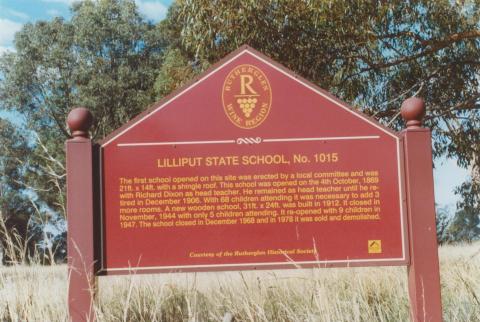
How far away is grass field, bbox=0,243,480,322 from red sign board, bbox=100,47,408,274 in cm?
27

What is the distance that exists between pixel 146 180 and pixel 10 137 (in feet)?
74.4

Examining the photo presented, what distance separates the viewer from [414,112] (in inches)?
170

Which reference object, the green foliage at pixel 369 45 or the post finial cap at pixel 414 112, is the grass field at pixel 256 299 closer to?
the post finial cap at pixel 414 112

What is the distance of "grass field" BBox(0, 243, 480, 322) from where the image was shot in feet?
15.1

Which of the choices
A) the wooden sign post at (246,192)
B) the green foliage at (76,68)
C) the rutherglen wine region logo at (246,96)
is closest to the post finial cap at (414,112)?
the wooden sign post at (246,192)

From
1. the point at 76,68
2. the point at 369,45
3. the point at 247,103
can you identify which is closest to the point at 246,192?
the point at 247,103

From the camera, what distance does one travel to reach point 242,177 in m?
4.24

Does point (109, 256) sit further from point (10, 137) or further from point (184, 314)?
point (10, 137)

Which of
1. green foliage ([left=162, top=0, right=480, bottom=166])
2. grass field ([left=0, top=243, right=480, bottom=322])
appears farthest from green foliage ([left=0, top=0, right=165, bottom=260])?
grass field ([left=0, top=243, right=480, bottom=322])

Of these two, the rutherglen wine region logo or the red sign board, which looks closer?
the red sign board

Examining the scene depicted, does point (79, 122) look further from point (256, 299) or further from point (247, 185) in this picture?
point (256, 299)

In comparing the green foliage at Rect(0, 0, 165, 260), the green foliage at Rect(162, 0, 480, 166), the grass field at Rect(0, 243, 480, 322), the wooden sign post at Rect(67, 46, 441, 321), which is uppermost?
the green foliage at Rect(0, 0, 165, 260)

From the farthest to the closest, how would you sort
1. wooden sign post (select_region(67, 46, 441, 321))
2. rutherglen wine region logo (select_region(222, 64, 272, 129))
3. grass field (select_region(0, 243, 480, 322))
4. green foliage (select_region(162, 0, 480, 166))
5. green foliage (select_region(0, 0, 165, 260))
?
green foliage (select_region(0, 0, 165, 260)) < green foliage (select_region(162, 0, 480, 166)) < grass field (select_region(0, 243, 480, 322)) < rutherglen wine region logo (select_region(222, 64, 272, 129)) < wooden sign post (select_region(67, 46, 441, 321))

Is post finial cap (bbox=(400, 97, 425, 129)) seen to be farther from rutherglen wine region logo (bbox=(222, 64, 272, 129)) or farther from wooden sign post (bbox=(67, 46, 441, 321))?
rutherglen wine region logo (bbox=(222, 64, 272, 129))
